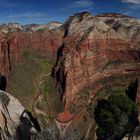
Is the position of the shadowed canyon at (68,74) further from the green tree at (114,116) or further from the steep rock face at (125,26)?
the green tree at (114,116)

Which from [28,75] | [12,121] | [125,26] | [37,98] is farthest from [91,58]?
[12,121]

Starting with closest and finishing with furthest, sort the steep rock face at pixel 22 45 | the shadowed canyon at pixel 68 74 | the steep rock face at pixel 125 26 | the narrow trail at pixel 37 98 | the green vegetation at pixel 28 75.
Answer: the shadowed canyon at pixel 68 74 → the narrow trail at pixel 37 98 → the green vegetation at pixel 28 75 → the steep rock face at pixel 22 45 → the steep rock face at pixel 125 26

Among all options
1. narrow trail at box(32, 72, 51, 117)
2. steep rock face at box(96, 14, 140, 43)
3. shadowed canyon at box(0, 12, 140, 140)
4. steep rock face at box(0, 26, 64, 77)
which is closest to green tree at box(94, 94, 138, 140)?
shadowed canyon at box(0, 12, 140, 140)

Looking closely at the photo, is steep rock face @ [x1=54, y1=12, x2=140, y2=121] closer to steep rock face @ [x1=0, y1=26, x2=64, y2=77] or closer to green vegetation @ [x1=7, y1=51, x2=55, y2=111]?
steep rock face @ [x1=0, y1=26, x2=64, y2=77]

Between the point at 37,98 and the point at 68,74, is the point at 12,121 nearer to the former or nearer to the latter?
→ the point at 37,98

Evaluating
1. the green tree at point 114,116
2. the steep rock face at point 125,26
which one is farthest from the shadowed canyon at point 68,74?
the green tree at point 114,116

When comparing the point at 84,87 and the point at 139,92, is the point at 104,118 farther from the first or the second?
the point at 84,87
